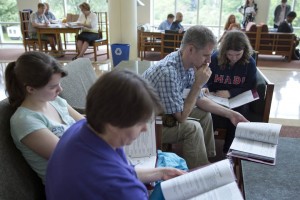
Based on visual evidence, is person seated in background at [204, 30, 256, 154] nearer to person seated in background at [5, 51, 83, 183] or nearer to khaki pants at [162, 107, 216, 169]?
khaki pants at [162, 107, 216, 169]

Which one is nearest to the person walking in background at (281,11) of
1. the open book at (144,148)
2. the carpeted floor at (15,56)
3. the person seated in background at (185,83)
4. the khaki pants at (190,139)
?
the carpeted floor at (15,56)

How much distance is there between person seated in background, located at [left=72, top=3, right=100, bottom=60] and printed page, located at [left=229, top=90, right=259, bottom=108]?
13.8 feet

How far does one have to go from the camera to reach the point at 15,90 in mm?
1101

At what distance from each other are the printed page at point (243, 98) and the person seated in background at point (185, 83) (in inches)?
9.1

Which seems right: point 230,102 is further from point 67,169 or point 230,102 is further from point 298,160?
point 67,169

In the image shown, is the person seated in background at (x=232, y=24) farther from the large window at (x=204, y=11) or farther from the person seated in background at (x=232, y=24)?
the large window at (x=204, y=11)

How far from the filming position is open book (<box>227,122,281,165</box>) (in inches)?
51.9

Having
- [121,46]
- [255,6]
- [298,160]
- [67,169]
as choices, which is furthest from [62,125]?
[255,6]

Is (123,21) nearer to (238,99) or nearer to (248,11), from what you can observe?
(238,99)

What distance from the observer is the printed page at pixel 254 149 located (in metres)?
1.32

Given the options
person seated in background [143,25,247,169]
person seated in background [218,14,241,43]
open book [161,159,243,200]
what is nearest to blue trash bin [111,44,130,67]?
person seated in background [218,14,241,43]

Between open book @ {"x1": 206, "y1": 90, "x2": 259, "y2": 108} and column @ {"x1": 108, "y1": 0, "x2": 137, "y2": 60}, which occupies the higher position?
column @ {"x1": 108, "y1": 0, "x2": 137, "y2": 60}

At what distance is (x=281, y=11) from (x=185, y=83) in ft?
21.1

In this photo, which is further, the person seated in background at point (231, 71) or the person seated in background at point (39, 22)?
the person seated in background at point (39, 22)
